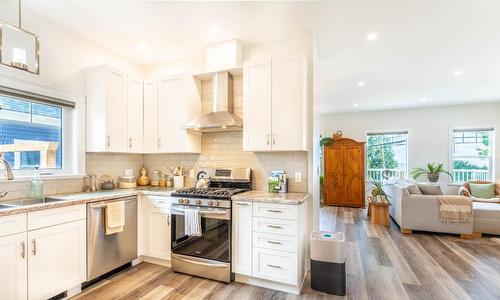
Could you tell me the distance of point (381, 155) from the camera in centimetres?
731

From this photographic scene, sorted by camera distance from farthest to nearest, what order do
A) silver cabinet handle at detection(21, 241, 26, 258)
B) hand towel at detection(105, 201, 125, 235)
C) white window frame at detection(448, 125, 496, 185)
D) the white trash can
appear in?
white window frame at detection(448, 125, 496, 185) < hand towel at detection(105, 201, 125, 235) < the white trash can < silver cabinet handle at detection(21, 241, 26, 258)

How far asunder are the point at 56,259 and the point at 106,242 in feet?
1.58

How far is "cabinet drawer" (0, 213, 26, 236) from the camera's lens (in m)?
1.87

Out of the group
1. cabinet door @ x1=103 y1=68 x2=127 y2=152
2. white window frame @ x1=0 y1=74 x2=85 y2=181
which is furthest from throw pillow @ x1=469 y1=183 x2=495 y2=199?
white window frame @ x1=0 y1=74 x2=85 y2=181

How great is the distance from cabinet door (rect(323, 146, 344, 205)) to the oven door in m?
5.03

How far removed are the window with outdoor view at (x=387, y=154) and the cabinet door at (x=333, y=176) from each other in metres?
1.12

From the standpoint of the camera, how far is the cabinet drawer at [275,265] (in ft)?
7.87

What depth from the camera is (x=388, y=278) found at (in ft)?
9.05

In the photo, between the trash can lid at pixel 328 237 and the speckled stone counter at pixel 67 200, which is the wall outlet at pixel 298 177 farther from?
the speckled stone counter at pixel 67 200

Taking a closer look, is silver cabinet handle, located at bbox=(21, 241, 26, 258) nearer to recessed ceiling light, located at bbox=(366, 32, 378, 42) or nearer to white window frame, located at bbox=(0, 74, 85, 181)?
white window frame, located at bbox=(0, 74, 85, 181)

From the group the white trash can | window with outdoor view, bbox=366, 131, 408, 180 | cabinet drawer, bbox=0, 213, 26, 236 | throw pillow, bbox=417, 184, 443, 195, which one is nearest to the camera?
cabinet drawer, bbox=0, 213, 26, 236

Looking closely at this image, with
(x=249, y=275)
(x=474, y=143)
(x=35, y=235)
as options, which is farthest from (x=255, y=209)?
(x=474, y=143)

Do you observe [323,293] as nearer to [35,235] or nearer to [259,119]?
[259,119]

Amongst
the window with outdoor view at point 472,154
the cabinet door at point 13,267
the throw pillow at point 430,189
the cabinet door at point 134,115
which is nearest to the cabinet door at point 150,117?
the cabinet door at point 134,115
